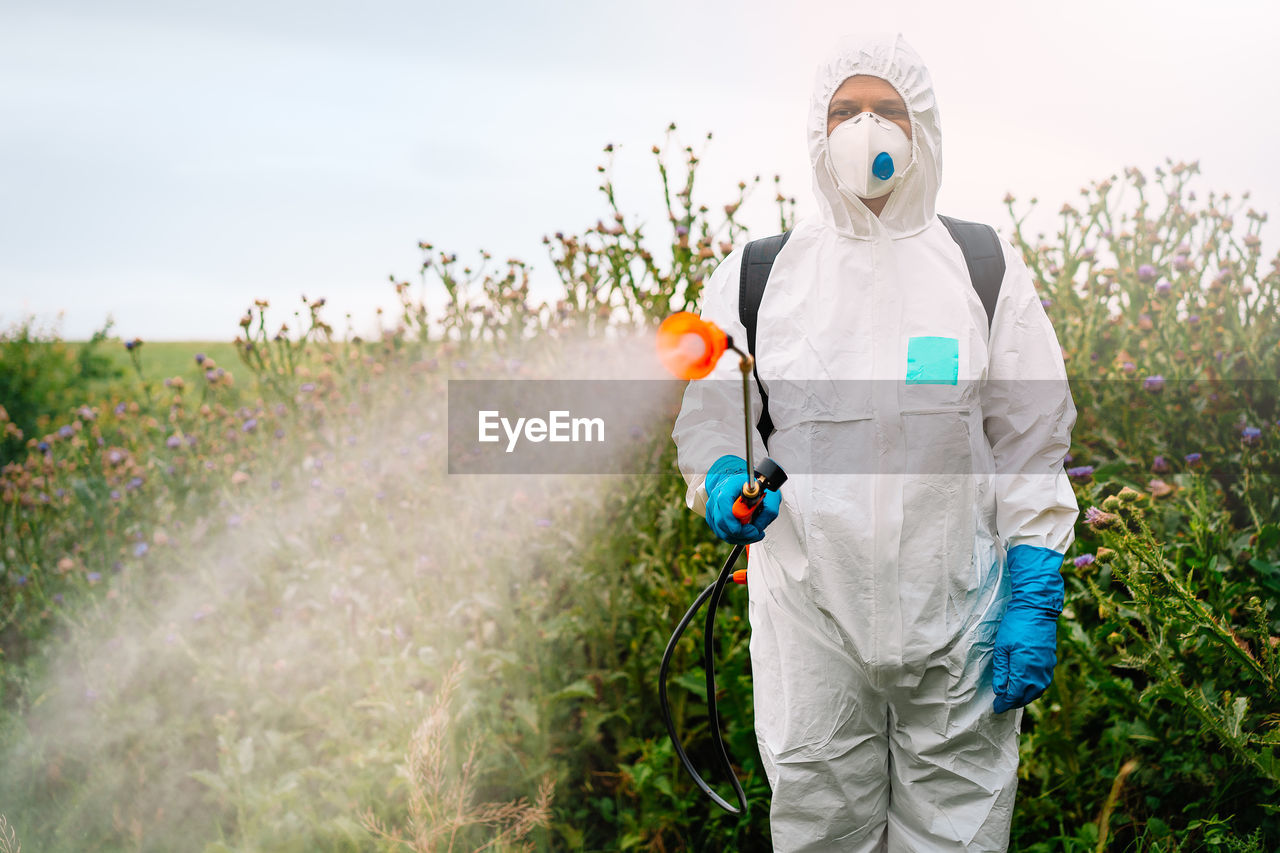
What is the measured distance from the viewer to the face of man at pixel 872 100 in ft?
5.59

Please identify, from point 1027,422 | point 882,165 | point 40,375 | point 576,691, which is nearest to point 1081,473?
point 1027,422

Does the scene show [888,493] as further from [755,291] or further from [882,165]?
[882,165]

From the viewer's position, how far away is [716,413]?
5.81 feet

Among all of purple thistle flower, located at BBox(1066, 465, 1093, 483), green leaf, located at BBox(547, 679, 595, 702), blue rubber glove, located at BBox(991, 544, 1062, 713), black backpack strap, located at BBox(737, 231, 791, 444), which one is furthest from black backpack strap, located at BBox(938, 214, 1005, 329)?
green leaf, located at BBox(547, 679, 595, 702)

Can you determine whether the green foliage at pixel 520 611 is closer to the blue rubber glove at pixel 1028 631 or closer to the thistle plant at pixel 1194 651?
the thistle plant at pixel 1194 651

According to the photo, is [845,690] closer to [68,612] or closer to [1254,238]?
[1254,238]

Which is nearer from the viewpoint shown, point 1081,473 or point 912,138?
point 912,138

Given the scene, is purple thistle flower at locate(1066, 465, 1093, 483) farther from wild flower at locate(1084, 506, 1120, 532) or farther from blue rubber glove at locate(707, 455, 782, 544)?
blue rubber glove at locate(707, 455, 782, 544)

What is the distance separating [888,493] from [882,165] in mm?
615

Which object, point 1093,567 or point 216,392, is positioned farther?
point 216,392

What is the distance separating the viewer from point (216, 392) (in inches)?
151

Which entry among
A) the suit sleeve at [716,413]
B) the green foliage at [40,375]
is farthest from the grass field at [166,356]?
the suit sleeve at [716,413]

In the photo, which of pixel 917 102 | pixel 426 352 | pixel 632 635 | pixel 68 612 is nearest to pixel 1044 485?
pixel 917 102

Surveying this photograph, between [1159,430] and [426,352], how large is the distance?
287cm
